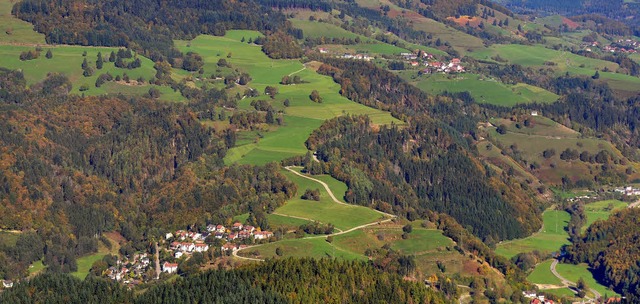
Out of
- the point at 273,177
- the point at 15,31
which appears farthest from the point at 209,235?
→ the point at 15,31

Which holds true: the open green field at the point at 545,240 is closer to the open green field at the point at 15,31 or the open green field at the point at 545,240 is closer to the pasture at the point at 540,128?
the pasture at the point at 540,128

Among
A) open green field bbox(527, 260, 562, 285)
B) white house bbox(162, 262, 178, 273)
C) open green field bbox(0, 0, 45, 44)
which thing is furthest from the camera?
open green field bbox(0, 0, 45, 44)

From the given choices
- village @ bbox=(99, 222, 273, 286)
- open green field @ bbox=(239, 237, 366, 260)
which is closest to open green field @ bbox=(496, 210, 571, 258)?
open green field @ bbox=(239, 237, 366, 260)

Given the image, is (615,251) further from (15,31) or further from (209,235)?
(15,31)

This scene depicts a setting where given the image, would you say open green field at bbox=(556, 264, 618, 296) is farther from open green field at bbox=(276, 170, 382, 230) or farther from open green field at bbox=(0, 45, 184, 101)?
open green field at bbox=(0, 45, 184, 101)

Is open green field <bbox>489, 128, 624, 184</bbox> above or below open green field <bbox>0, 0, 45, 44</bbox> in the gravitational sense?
below
